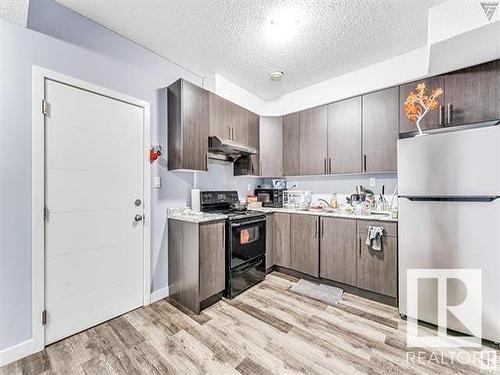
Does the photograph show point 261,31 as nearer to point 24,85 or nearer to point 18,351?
point 24,85

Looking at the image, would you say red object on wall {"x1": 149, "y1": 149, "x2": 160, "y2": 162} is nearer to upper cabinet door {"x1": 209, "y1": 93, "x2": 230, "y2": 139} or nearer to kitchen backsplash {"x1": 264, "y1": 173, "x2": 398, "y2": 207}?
upper cabinet door {"x1": 209, "y1": 93, "x2": 230, "y2": 139}

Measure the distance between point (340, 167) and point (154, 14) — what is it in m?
2.60

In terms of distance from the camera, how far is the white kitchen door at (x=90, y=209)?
5.68 feet

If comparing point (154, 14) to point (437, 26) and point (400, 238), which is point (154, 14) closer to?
point (437, 26)

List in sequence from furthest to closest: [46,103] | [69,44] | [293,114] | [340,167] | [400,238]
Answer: [293,114] < [340,167] < [400,238] < [69,44] < [46,103]

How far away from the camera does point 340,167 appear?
285cm

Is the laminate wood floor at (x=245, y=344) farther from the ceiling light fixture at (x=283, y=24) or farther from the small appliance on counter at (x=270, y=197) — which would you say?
the ceiling light fixture at (x=283, y=24)

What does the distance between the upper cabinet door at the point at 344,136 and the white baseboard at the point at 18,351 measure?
131 inches

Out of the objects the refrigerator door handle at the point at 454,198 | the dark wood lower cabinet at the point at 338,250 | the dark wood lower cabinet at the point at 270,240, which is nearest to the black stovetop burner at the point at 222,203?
the dark wood lower cabinet at the point at 270,240

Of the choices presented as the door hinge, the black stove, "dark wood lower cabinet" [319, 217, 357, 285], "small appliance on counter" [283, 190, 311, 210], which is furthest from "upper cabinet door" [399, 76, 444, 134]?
the door hinge

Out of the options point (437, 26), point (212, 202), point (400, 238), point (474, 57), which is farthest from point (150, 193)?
point (474, 57)

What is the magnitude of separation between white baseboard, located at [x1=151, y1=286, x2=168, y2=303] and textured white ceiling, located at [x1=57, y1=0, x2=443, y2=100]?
107 inches

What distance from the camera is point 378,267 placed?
229 cm

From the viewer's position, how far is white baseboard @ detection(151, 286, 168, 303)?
236cm
